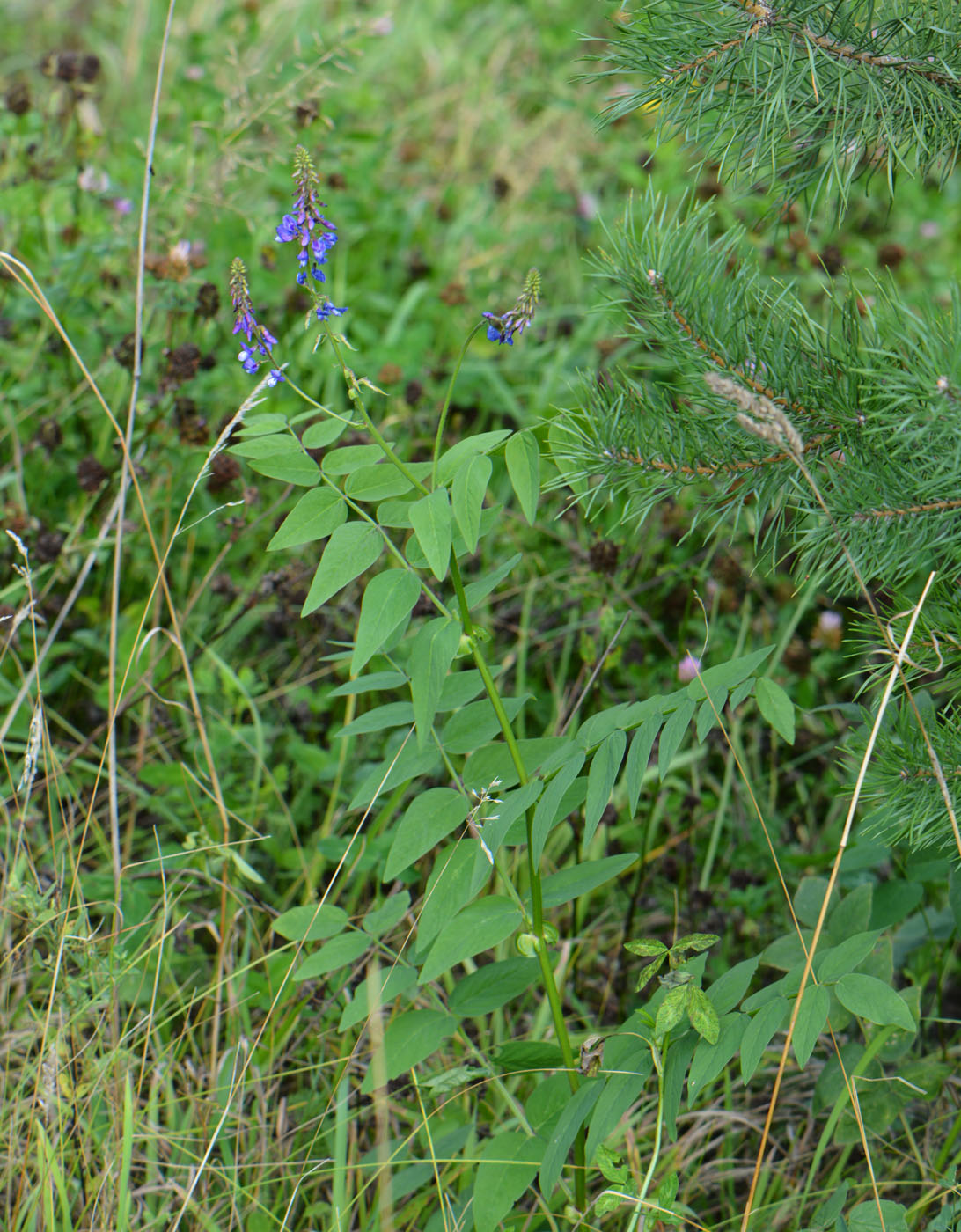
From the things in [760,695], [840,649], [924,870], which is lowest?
[840,649]

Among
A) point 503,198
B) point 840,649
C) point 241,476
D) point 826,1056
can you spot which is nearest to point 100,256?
Answer: point 241,476

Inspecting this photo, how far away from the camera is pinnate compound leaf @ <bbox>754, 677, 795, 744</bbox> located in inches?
50.3

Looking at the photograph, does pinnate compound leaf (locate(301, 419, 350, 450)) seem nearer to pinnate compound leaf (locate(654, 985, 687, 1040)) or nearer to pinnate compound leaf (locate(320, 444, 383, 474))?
pinnate compound leaf (locate(320, 444, 383, 474))

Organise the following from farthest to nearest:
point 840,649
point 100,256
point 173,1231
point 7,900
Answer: point 100,256
point 840,649
point 7,900
point 173,1231

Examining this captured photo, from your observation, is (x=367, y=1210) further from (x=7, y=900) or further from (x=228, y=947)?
(x=7, y=900)

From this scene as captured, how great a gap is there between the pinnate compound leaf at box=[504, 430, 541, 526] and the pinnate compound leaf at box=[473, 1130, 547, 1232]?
2.62 ft

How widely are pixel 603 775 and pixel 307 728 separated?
126cm

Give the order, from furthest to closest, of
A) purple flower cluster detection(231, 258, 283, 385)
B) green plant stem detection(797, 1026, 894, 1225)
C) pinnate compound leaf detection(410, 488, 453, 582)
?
green plant stem detection(797, 1026, 894, 1225), purple flower cluster detection(231, 258, 283, 385), pinnate compound leaf detection(410, 488, 453, 582)

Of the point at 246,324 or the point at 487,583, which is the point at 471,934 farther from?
the point at 246,324

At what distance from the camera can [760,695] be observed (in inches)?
51.8

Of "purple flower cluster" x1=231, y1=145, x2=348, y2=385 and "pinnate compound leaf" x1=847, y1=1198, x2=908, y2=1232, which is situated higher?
"purple flower cluster" x1=231, y1=145, x2=348, y2=385

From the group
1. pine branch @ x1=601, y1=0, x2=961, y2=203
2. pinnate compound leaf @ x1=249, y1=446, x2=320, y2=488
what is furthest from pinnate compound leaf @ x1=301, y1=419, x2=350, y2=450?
pine branch @ x1=601, y1=0, x2=961, y2=203

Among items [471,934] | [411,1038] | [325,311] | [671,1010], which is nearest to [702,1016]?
[671,1010]

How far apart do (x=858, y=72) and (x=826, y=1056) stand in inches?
61.9
